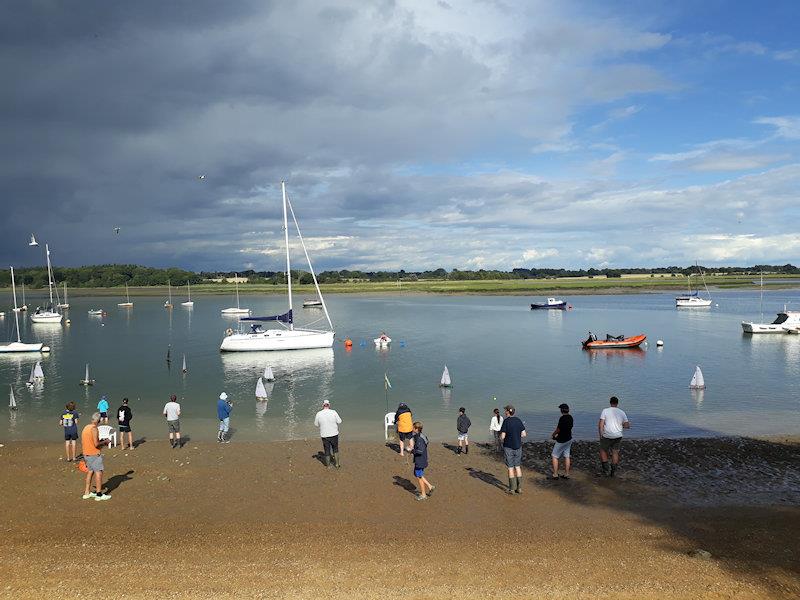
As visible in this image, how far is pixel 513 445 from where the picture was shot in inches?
534

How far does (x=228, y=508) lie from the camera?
13320mm

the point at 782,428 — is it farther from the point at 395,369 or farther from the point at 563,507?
the point at 395,369

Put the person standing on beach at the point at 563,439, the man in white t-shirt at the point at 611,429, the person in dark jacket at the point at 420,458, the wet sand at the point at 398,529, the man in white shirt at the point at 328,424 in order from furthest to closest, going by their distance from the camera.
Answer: the man in white shirt at the point at 328,424
the man in white t-shirt at the point at 611,429
the person standing on beach at the point at 563,439
the person in dark jacket at the point at 420,458
the wet sand at the point at 398,529

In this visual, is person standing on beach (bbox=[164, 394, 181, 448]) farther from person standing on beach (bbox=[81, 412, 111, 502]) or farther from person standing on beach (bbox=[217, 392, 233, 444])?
person standing on beach (bbox=[81, 412, 111, 502])

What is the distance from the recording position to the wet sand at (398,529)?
9727 millimetres

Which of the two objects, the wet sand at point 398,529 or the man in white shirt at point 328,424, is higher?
the man in white shirt at point 328,424

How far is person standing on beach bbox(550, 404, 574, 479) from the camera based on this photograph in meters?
14.4

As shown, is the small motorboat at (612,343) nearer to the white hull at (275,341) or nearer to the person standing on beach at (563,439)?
the white hull at (275,341)

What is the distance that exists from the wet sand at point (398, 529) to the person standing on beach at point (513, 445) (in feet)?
1.33

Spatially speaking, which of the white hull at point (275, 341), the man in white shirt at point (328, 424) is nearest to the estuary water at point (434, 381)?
the white hull at point (275, 341)

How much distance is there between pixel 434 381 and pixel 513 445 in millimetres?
22853

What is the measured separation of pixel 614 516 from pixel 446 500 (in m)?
3.79

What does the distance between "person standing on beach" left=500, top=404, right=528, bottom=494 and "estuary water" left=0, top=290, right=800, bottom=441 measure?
736 cm

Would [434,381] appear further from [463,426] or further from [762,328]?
[762,328]
